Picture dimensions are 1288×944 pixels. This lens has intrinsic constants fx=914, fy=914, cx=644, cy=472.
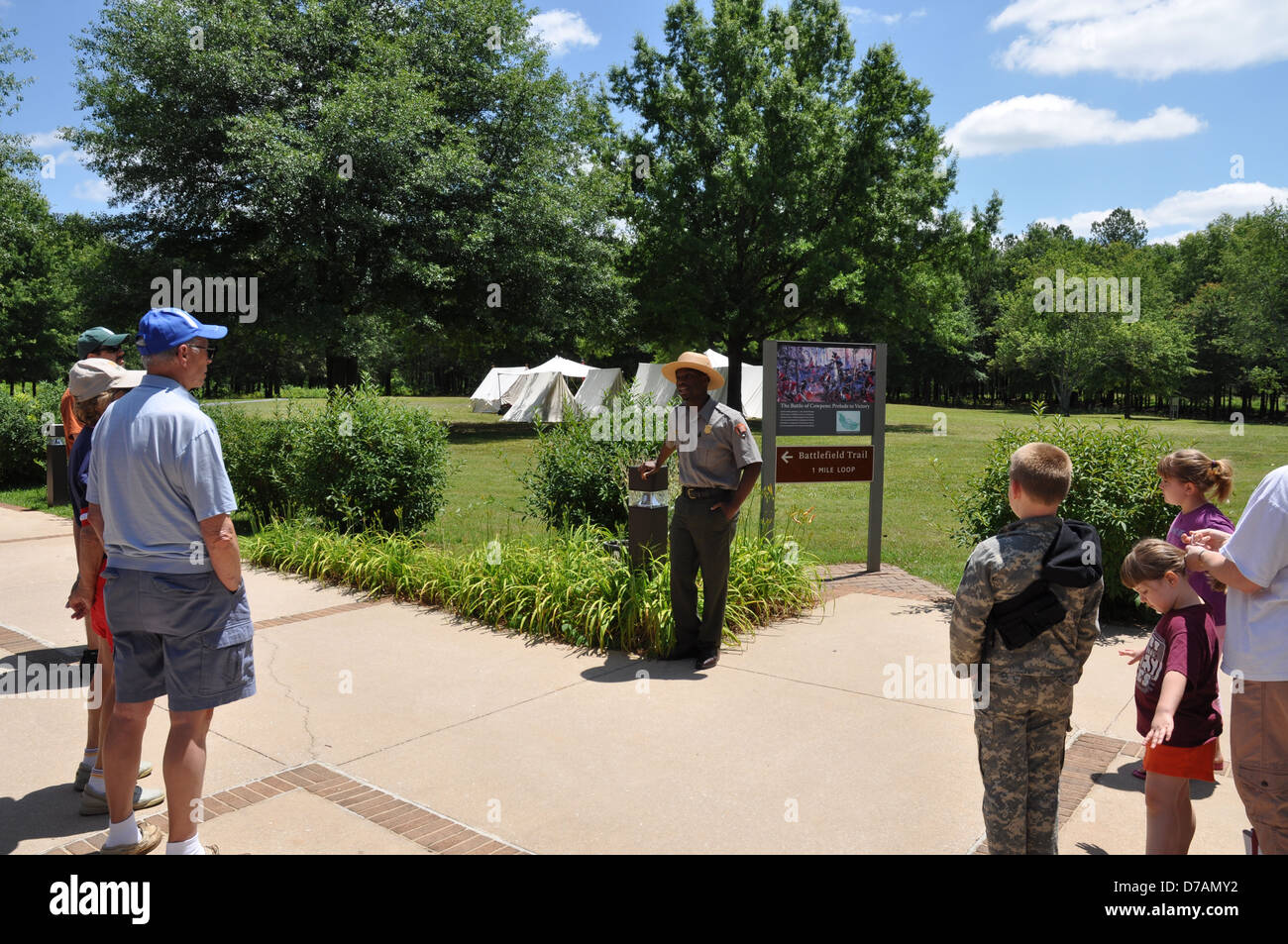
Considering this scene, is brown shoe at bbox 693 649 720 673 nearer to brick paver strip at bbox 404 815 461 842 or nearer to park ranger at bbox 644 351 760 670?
park ranger at bbox 644 351 760 670

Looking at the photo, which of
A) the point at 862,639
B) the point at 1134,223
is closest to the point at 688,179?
the point at 862,639

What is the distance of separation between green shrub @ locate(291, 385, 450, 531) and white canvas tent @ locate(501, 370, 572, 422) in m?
23.4

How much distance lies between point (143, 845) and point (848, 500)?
45.1 feet

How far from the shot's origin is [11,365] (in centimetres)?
4862

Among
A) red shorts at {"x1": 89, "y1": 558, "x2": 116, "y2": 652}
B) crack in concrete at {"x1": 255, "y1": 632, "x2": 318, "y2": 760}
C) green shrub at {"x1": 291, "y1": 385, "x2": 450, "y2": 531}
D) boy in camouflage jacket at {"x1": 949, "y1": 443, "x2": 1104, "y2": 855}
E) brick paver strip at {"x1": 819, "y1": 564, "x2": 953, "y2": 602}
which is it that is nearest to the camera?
boy in camouflage jacket at {"x1": 949, "y1": 443, "x2": 1104, "y2": 855}

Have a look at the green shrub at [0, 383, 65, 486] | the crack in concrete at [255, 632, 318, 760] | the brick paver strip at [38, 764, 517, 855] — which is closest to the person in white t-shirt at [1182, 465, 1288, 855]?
the brick paver strip at [38, 764, 517, 855]

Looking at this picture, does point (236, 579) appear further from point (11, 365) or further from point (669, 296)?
point (11, 365)

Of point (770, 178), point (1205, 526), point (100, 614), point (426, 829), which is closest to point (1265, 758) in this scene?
point (1205, 526)

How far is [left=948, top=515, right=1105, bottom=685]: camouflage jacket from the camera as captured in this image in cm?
299

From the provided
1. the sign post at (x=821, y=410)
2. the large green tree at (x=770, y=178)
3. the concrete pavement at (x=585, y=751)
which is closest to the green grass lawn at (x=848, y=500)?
the sign post at (x=821, y=410)

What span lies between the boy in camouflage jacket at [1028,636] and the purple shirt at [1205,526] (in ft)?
4.24

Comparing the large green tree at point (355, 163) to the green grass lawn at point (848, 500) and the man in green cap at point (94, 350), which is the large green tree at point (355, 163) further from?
the man in green cap at point (94, 350)

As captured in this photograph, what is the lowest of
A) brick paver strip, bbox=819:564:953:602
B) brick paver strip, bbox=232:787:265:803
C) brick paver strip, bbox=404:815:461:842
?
brick paver strip, bbox=232:787:265:803
